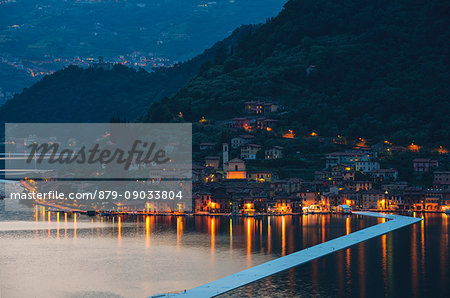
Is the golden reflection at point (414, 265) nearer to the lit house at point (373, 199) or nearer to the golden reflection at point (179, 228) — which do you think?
the golden reflection at point (179, 228)

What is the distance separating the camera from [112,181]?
69.9 m

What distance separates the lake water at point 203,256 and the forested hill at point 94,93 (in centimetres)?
7844

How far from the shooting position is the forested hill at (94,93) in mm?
135750

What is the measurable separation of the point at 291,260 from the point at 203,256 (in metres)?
4.03

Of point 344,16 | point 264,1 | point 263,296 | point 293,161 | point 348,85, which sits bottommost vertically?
point 263,296

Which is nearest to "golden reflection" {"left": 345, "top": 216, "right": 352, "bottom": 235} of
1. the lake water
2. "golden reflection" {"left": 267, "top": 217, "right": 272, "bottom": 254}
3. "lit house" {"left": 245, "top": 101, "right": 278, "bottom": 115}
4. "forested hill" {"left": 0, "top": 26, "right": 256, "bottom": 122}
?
the lake water

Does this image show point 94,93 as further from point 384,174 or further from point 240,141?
point 384,174

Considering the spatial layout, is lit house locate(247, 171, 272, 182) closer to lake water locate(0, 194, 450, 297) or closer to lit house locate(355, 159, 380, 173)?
lit house locate(355, 159, 380, 173)

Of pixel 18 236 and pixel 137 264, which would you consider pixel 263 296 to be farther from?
pixel 18 236

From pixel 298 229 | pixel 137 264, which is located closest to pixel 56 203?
pixel 298 229

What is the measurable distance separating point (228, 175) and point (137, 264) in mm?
30118

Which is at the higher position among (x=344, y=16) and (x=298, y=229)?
(x=344, y=16)

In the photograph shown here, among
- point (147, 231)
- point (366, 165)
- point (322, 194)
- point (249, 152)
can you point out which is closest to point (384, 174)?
point (366, 165)

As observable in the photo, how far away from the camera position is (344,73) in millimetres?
90375
